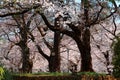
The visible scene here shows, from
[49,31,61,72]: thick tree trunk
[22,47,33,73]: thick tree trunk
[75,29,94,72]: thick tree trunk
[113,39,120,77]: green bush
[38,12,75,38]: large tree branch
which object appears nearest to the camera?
[113,39,120,77]: green bush

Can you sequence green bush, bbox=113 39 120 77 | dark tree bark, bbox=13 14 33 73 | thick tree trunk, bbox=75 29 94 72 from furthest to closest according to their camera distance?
dark tree bark, bbox=13 14 33 73 → thick tree trunk, bbox=75 29 94 72 → green bush, bbox=113 39 120 77

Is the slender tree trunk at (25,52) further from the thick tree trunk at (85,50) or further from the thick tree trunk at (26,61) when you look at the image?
the thick tree trunk at (85,50)

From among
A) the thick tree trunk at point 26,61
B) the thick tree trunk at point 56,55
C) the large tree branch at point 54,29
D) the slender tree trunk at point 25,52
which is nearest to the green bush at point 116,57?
the large tree branch at point 54,29

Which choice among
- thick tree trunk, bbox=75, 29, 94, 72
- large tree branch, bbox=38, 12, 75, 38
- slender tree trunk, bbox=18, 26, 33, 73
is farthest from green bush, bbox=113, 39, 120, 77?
slender tree trunk, bbox=18, 26, 33, 73

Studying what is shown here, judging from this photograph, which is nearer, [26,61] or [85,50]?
[85,50]

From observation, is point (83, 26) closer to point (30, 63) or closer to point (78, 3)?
point (78, 3)

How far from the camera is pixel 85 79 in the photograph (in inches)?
631

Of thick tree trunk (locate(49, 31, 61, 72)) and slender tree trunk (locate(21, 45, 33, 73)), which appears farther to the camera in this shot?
slender tree trunk (locate(21, 45, 33, 73))

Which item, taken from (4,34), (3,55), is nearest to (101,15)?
(4,34)

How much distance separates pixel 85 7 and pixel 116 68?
18.6 feet

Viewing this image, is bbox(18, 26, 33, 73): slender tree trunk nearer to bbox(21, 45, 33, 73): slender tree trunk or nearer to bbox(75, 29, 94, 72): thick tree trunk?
bbox(21, 45, 33, 73): slender tree trunk

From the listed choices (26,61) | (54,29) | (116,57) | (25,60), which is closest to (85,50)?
(54,29)

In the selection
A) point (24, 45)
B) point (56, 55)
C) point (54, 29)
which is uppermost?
point (54, 29)

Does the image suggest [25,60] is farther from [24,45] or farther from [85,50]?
[85,50]
